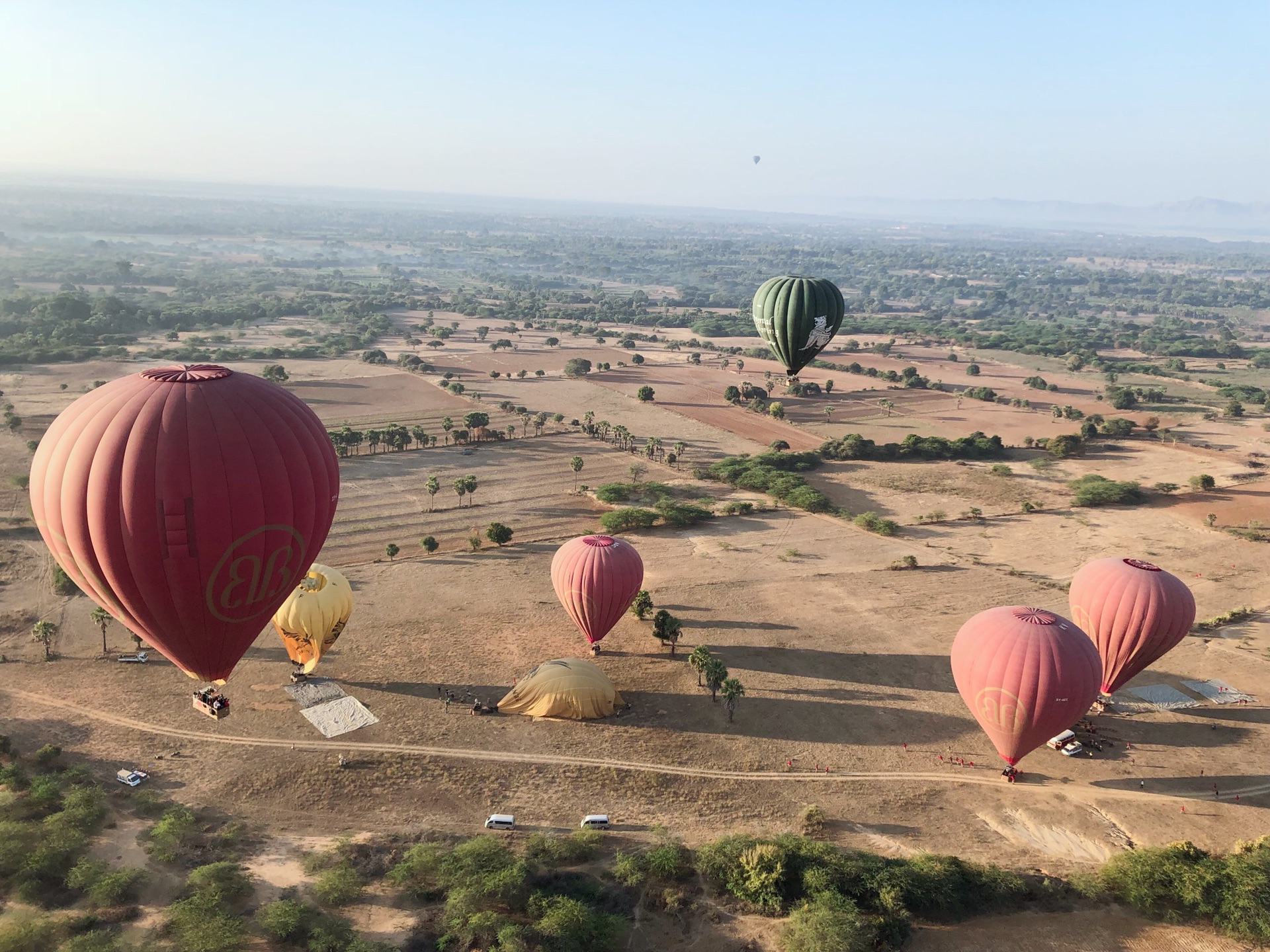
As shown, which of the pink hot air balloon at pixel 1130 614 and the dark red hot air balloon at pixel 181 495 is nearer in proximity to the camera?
the dark red hot air balloon at pixel 181 495

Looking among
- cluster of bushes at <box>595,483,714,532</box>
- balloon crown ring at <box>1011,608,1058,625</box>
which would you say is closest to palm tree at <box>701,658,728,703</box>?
balloon crown ring at <box>1011,608,1058,625</box>

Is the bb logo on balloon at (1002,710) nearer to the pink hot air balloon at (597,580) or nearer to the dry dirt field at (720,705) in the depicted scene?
the dry dirt field at (720,705)

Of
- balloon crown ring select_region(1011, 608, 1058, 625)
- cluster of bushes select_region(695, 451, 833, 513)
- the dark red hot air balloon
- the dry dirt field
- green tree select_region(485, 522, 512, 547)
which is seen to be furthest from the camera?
cluster of bushes select_region(695, 451, 833, 513)

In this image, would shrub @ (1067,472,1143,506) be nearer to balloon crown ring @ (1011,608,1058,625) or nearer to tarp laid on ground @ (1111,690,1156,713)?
tarp laid on ground @ (1111,690,1156,713)

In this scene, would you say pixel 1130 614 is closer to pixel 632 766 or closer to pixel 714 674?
pixel 714 674

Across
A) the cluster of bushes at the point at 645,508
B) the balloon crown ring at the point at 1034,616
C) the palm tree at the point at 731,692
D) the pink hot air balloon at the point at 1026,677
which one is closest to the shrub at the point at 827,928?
the pink hot air balloon at the point at 1026,677

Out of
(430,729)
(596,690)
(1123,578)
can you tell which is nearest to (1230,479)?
(1123,578)

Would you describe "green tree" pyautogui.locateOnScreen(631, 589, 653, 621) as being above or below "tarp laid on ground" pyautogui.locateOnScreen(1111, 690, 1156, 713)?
above

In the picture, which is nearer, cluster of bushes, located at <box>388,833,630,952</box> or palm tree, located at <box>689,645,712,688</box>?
cluster of bushes, located at <box>388,833,630,952</box>
